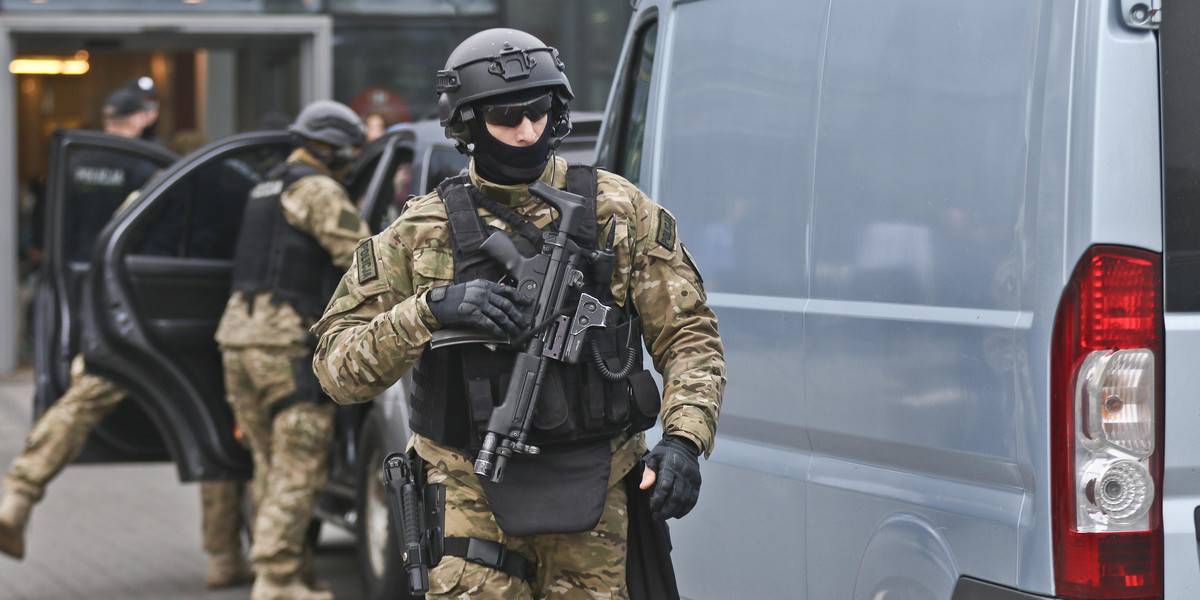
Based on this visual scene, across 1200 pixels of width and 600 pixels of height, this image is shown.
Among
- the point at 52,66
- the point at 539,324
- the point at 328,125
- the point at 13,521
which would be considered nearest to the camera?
the point at 539,324

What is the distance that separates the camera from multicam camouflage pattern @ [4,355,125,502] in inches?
244

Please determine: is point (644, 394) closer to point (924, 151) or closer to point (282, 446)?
point (924, 151)

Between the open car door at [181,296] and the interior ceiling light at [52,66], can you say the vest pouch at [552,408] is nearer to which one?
the open car door at [181,296]

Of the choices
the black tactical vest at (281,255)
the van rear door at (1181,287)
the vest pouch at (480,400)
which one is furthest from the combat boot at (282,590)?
the van rear door at (1181,287)

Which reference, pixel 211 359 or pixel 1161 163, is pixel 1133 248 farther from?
pixel 211 359

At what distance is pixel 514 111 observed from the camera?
9.89ft

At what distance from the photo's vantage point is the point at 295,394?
5805 mm

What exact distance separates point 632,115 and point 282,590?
2.59 meters

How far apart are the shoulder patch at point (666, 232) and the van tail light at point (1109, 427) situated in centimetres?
88

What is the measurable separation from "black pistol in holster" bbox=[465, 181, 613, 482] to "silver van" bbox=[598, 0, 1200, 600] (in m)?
0.55

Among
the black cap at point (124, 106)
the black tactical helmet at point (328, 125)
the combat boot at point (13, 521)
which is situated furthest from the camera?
the black cap at point (124, 106)

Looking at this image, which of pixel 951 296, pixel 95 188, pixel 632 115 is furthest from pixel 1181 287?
pixel 95 188

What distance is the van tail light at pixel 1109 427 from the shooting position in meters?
2.48

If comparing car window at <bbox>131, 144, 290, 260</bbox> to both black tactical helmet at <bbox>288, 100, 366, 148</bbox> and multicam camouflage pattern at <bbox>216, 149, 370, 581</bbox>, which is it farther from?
multicam camouflage pattern at <bbox>216, 149, 370, 581</bbox>
